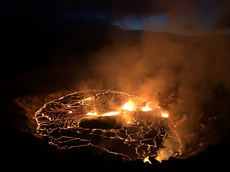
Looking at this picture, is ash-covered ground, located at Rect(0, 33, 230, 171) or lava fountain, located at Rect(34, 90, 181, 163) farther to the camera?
lava fountain, located at Rect(34, 90, 181, 163)

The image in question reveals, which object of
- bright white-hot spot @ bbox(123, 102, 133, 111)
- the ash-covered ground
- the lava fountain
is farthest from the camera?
bright white-hot spot @ bbox(123, 102, 133, 111)

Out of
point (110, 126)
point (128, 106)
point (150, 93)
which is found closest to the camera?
point (110, 126)

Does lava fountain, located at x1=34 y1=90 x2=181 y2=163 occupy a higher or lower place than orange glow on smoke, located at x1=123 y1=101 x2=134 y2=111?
lower

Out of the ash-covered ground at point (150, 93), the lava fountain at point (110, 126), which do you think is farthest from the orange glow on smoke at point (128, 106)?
the ash-covered ground at point (150, 93)

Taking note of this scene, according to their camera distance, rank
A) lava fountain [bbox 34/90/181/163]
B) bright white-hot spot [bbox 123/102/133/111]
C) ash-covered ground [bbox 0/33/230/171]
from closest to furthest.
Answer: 1. ash-covered ground [bbox 0/33/230/171]
2. lava fountain [bbox 34/90/181/163]
3. bright white-hot spot [bbox 123/102/133/111]

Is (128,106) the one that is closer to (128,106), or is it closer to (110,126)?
(128,106)

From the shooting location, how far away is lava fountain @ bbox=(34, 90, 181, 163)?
13.1 ft

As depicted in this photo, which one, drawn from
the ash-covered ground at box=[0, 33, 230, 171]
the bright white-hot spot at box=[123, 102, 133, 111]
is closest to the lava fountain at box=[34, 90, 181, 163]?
the bright white-hot spot at box=[123, 102, 133, 111]

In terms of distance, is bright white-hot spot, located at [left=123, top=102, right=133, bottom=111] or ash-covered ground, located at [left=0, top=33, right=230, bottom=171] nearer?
ash-covered ground, located at [left=0, top=33, right=230, bottom=171]

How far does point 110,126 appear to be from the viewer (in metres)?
4.89

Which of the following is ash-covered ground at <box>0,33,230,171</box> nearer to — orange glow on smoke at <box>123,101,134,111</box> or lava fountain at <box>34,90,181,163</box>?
lava fountain at <box>34,90,181,163</box>

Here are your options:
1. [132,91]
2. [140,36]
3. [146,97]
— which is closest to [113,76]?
[132,91]

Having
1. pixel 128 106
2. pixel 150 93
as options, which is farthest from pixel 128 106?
pixel 150 93

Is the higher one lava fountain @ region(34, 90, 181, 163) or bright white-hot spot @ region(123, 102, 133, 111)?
bright white-hot spot @ region(123, 102, 133, 111)
